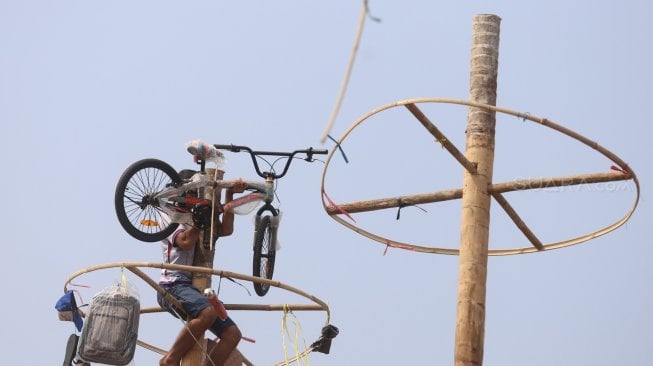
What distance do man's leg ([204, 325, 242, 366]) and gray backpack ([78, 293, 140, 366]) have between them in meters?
0.85

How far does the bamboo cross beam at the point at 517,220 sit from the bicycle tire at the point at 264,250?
281 centimetres

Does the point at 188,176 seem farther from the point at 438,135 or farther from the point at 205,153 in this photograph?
the point at 438,135

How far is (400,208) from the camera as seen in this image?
39.5ft

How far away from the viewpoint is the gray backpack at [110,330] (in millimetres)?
12023

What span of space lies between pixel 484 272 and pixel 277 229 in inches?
118

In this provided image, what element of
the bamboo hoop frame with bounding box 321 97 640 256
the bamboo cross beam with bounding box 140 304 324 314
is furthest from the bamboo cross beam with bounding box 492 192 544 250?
the bamboo cross beam with bounding box 140 304 324 314

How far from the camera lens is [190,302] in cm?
1222

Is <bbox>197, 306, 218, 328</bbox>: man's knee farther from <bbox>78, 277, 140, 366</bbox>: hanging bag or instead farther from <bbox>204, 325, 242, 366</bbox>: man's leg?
<bbox>78, 277, 140, 366</bbox>: hanging bag

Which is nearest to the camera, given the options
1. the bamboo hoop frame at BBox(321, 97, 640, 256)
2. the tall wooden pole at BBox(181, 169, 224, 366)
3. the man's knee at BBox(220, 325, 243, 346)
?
the bamboo hoop frame at BBox(321, 97, 640, 256)

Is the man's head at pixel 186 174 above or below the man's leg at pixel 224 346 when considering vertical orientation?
above

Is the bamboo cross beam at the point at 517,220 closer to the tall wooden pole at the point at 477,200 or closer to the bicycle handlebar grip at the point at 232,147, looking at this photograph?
the tall wooden pole at the point at 477,200

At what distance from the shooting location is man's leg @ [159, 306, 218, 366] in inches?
480

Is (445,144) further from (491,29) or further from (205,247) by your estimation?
(205,247)

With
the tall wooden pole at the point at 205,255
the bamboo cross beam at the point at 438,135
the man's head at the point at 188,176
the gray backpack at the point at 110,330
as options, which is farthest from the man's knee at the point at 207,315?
the bamboo cross beam at the point at 438,135
